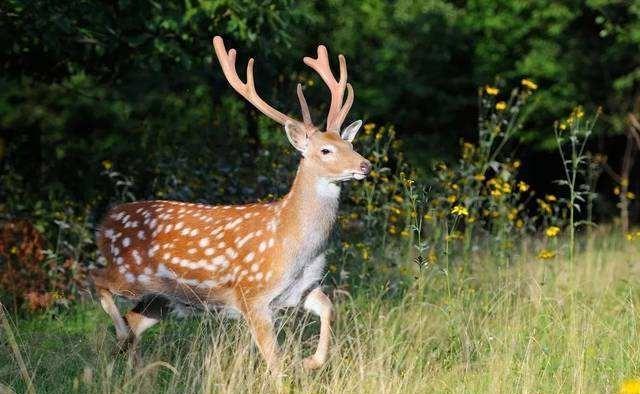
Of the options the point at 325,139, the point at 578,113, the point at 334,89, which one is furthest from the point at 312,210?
the point at 578,113

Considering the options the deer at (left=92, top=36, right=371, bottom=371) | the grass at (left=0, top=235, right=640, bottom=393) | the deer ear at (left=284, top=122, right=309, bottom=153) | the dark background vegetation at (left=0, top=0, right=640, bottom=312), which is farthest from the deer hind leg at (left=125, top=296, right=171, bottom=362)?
the dark background vegetation at (left=0, top=0, right=640, bottom=312)

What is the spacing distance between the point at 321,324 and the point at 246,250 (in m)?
0.62

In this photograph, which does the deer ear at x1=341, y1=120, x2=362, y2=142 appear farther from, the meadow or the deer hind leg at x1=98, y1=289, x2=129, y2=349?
the deer hind leg at x1=98, y1=289, x2=129, y2=349

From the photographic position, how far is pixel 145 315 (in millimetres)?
6609

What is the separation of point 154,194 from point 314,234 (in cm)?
426

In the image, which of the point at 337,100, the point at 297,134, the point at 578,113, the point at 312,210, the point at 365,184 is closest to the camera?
the point at 312,210

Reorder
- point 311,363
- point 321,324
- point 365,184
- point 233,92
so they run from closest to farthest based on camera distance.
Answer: point 311,363, point 321,324, point 365,184, point 233,92

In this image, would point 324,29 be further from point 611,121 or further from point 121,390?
point 121,390

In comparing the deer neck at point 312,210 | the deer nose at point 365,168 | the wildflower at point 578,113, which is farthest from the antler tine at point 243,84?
the wildflower at point 578,113

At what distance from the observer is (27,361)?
582cm

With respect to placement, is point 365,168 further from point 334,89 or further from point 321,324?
point 334,89

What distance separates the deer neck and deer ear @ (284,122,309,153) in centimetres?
17

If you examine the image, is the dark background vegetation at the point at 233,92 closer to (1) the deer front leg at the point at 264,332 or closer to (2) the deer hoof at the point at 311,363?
(1) the deer front leg at the point at 264,332

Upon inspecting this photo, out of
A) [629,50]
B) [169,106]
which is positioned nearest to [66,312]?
[169,106]
